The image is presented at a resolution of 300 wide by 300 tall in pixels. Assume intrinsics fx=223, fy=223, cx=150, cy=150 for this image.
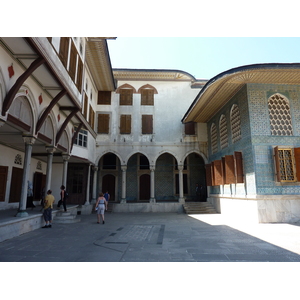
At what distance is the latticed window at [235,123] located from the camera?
10.6 metres

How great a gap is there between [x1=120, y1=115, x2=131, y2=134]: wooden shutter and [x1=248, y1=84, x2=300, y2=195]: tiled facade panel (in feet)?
27.1

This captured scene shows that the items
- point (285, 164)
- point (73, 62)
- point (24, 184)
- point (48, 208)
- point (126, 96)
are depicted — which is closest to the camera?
point (24, 184)

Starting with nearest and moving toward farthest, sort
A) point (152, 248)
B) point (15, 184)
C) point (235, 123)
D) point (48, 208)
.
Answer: point (152, 248) → point (48, 208) → point (15, 184) → point (235, 123)

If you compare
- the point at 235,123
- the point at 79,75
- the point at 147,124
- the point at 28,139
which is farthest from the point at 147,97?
the point at 28,139

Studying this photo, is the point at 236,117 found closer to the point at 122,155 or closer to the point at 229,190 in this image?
the point at 229,190

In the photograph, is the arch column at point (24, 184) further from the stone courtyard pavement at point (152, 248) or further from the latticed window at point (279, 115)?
the latticed window at point (279, 115)

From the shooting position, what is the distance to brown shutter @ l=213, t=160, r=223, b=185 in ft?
39.6

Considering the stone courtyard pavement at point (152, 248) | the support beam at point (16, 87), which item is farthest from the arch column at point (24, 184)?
the support beam at point (16, 87)

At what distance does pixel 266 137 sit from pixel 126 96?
9874mm

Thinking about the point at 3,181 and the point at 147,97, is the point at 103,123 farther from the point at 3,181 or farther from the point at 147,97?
the point at 3,181

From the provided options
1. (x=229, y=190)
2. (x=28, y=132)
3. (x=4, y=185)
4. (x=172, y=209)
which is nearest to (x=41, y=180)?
(x=4, y=185)

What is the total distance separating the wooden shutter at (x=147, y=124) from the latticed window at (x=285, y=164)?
8.38 m

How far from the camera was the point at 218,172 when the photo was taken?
12273mm

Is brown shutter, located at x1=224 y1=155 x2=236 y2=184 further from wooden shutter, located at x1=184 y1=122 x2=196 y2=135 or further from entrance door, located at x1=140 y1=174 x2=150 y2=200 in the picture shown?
entrance door, located at x1=140 y1=174 x2=150 y2=200
